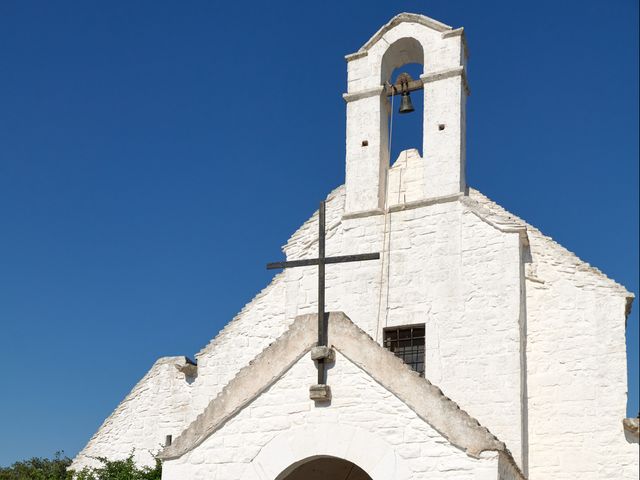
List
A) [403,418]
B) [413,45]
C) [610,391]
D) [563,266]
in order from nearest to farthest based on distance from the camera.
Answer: [403,418] → [610,391] → [563,266] → [413,45]

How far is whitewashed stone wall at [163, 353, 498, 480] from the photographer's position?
1102 centimetres

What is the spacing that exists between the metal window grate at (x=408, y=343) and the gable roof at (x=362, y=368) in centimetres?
390

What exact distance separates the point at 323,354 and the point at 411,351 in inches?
168

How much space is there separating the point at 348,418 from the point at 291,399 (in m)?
0.81

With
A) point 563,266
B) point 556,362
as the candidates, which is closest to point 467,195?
point 563,266

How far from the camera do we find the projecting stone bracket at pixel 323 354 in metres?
11.9

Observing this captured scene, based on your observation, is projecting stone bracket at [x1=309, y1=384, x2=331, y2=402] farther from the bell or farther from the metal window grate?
the bell

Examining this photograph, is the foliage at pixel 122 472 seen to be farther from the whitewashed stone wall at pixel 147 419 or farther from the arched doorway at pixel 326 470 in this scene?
the arched doorway at pixel 326 470

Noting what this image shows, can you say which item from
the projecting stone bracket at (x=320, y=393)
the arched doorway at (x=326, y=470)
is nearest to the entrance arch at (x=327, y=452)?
the projecting stone bracket at (x=320, y=393)

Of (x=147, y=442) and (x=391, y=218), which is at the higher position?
(x=391, y=218)

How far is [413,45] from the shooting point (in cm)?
1769

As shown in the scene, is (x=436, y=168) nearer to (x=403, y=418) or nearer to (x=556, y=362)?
(x=556, y=362)

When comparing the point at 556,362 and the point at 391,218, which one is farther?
the point at 391,218

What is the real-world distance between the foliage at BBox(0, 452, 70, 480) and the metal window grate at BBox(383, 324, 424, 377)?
6574 mm
